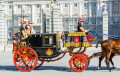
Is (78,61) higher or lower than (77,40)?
lower

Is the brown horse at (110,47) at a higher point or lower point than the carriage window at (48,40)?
lower

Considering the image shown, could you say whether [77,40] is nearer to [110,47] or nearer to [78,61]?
[78,61]

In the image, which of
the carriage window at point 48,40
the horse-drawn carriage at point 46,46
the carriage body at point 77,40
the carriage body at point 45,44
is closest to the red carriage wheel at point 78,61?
the horse-drawn carriage at point 46,46

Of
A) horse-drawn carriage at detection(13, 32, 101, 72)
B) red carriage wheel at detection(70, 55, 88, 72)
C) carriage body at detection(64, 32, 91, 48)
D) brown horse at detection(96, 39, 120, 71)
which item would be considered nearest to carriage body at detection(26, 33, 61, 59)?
horse-drawn carriage at detection(13, 32, 101, 72)

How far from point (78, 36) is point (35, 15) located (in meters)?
55.0

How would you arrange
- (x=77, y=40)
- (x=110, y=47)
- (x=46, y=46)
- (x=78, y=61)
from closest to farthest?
(x=78, y=61)
(x=110, y=47)
(x=77, y=40)
(x=46, y=46)

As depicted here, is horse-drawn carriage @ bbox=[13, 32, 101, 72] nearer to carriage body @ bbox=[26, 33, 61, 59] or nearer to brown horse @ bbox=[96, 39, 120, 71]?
carriage body @ bbox=[26, 33, 61, 59]

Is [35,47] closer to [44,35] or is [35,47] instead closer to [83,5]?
[44,35]

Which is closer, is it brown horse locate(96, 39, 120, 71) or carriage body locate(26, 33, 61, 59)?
brown horse locate(96, 39, 120, 71)

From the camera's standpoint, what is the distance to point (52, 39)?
9961 millimetres

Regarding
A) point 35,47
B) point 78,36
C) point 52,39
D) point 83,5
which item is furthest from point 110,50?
point 83,5

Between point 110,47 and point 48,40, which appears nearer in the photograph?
point 110,47

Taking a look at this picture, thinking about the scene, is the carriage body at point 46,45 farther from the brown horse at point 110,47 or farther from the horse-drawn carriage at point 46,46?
the brown horse at point 110,47

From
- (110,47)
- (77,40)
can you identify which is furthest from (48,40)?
(110,47)
